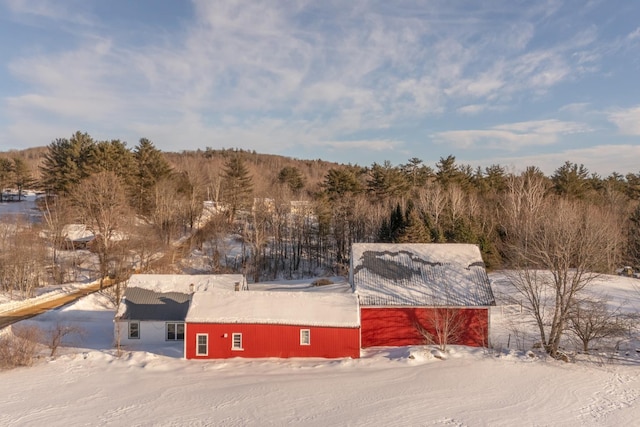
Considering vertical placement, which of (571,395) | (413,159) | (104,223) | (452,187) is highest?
(413,159)

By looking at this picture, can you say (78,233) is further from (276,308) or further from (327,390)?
(327,390)

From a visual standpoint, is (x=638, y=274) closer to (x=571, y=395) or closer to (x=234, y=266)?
(x=571, y=395)

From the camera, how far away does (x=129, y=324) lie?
25141 mm

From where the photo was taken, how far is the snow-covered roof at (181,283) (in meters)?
27.2

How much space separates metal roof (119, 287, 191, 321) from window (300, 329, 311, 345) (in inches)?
298

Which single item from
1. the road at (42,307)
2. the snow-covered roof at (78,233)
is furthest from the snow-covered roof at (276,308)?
the snow-covered roof at (78,233)

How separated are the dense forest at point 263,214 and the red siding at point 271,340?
17.7 metres

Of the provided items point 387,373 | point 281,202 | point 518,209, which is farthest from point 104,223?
point 518,209

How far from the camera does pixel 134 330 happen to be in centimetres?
2514

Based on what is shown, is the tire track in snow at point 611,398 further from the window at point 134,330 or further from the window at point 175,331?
the window at point 134,330

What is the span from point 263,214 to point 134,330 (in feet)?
89.5

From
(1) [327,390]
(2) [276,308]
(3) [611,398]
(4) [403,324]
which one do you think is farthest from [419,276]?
(3) [611,398]

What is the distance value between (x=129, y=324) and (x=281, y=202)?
99.4ft

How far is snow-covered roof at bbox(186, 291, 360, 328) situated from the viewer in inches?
867
